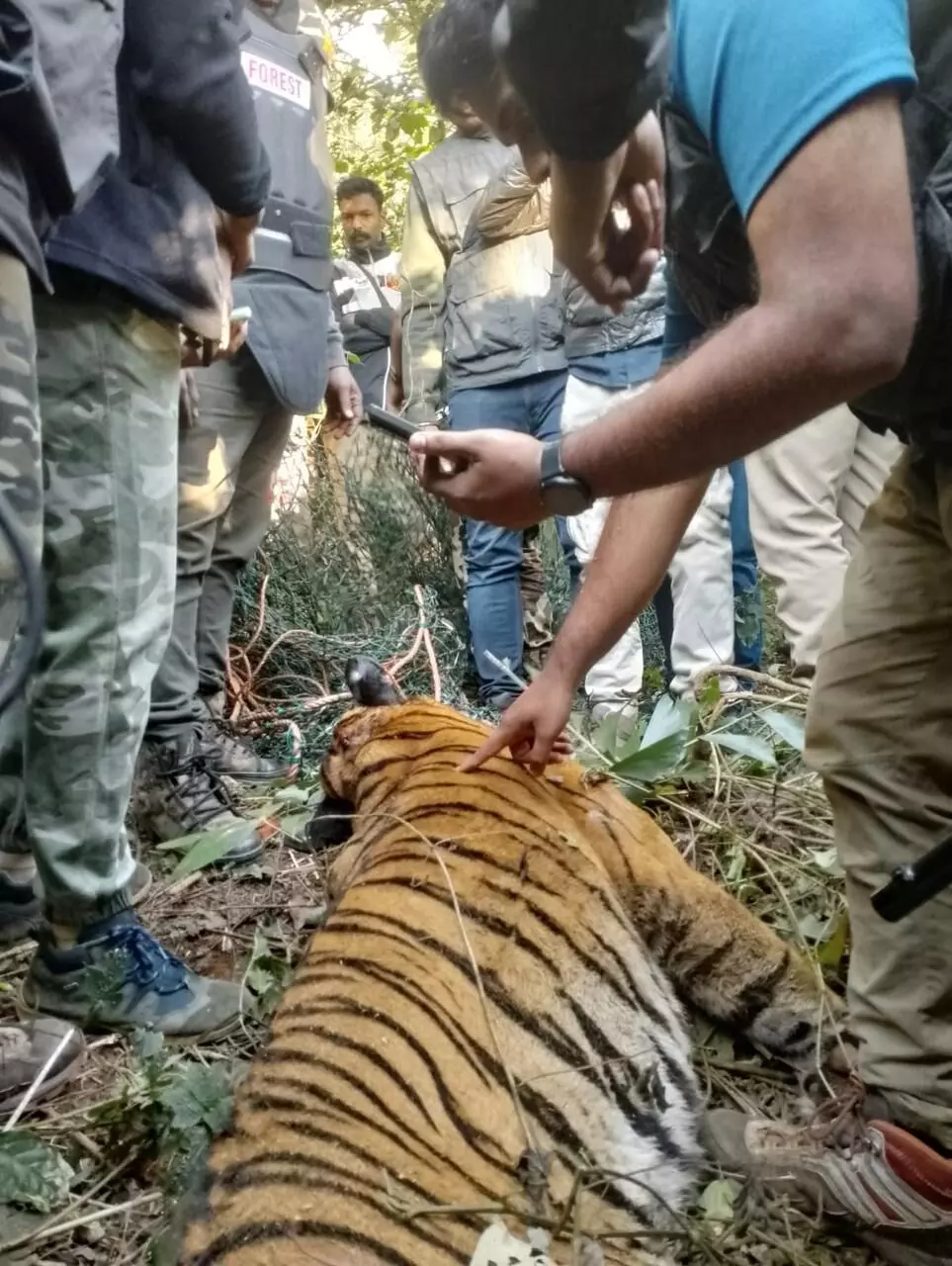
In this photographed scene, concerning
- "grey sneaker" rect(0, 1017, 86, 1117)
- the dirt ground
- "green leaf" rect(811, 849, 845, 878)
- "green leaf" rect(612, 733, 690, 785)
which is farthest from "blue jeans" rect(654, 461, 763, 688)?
"grey sneaker" rect(0, 1017, 86, 1117)

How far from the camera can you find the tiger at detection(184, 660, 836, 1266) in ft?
3.53

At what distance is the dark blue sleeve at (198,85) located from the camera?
157cm

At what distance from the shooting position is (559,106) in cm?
97

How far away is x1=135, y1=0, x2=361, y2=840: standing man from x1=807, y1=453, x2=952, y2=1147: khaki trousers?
4.52ft

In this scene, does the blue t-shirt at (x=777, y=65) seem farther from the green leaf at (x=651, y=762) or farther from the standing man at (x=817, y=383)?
the green leaf at (x=651, y=762)

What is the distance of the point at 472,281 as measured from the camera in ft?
10.8

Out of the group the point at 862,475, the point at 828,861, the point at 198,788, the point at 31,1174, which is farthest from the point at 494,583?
the point at 31,1174

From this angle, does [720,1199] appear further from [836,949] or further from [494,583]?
[494,583]

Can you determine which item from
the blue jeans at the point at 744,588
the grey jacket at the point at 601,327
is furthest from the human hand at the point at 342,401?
the blue jeans at the point at 744,588

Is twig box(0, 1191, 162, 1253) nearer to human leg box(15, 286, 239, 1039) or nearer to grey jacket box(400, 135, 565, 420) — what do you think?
human leg box(15, 286, 239, 1039)

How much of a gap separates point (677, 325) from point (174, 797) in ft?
5.07

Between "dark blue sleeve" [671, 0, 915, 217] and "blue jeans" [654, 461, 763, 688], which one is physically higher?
"dark blue sleeve" [671, 0, 915, 217]

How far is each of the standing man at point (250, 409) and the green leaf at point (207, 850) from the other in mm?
60

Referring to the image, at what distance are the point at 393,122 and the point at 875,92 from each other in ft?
8.38
